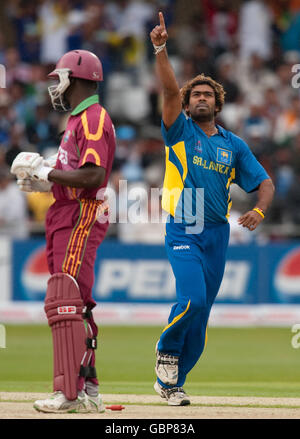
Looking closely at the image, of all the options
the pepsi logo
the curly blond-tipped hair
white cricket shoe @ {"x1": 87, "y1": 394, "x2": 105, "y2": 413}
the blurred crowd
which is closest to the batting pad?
white cricket shoe @ {"x1": 87, "y1": 394, "x2": 105, "y2": 413}

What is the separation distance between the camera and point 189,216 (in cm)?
746

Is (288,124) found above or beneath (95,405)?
above

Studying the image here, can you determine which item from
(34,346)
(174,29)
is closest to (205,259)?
(34,346)

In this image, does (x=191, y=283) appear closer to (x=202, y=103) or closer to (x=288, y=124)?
(x=202, y=103)

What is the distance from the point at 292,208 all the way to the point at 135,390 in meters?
6.90

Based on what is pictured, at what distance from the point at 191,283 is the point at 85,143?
1.54 m

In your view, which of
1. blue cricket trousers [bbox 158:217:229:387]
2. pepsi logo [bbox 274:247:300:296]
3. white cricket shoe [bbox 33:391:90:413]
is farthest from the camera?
pepsi logo [bbox 274:247:300:296]

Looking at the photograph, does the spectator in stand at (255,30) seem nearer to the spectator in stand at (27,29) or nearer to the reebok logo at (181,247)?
the spectator in stand at (27,29)

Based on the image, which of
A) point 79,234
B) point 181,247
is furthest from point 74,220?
point 181,247

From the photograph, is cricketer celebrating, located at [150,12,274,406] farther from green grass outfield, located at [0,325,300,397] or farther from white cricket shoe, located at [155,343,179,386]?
green grass outfield, located at [0,325,300,397]

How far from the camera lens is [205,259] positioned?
7492 mm

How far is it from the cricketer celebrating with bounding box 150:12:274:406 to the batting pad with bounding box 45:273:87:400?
119 centimetres

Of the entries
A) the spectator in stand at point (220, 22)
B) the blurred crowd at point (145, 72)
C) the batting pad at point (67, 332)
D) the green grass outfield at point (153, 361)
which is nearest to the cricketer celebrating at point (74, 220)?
the batting pad at point (67, 332)

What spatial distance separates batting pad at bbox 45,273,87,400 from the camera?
20.9 ft
